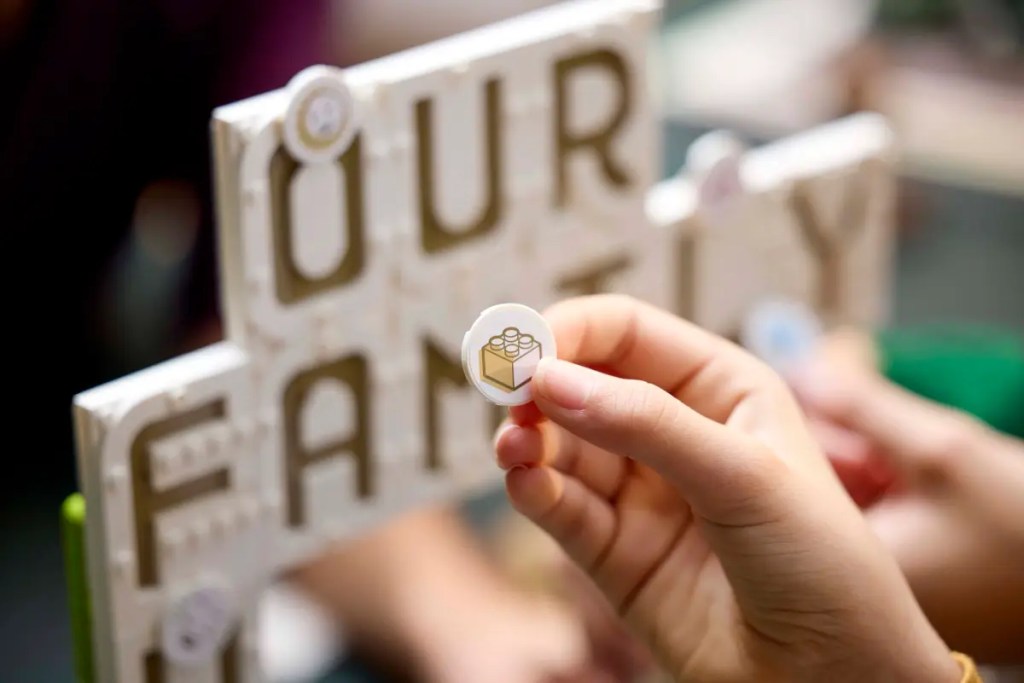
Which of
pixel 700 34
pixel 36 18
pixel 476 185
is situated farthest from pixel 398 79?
pixel 700 34

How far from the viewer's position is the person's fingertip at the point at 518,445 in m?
0.56

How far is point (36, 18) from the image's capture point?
88cm

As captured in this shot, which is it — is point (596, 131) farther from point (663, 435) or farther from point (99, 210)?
point (99, 210)

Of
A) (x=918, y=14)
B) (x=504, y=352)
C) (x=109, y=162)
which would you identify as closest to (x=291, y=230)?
(x=504, y=352)

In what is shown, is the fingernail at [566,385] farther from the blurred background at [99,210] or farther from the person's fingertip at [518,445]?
the blurred background at [99,210]

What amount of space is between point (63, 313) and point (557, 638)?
40 cm

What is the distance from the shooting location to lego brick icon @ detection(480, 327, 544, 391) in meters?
0.54

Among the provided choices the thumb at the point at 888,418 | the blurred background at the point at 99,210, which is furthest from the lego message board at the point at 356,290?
the blurred background at the point at 99,210

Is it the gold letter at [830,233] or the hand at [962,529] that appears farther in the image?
the gold letter at [830,233]

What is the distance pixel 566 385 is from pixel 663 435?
0.13 feet

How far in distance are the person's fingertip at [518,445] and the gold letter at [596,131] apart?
21cm

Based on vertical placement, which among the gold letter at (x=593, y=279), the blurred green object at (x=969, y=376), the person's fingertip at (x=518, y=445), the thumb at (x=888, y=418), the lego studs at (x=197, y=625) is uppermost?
the person's fingertip at (x=518, y=445)

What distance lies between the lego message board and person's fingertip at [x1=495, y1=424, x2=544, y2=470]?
3 centimetres

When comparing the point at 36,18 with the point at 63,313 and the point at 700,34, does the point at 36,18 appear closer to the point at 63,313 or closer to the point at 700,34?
the point at 63,313
